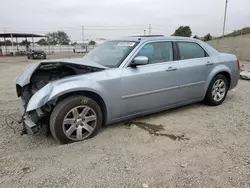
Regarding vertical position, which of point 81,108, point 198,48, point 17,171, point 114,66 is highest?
point 198,48

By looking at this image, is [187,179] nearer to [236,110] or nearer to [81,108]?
[81,108]

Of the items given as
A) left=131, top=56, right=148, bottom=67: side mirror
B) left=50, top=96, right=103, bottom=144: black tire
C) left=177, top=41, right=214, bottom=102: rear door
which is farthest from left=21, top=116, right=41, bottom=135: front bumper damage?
left=177, top=41, right=214, bottom=102: rear door

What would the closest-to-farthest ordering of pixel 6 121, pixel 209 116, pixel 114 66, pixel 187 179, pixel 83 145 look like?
pixel 187 179 → pixel 83 145 → pixel 114 66 → pixel 6 121 → pixel 209 116

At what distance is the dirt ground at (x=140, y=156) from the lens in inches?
90.0

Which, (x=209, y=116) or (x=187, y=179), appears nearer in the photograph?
(x=187, y=179)

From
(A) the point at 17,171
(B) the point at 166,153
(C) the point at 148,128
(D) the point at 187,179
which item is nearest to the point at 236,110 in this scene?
(C) the point at 148,128

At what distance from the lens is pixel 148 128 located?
3.57 metres

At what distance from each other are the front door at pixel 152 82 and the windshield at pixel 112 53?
0.21 m

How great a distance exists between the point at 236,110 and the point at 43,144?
3794 mm

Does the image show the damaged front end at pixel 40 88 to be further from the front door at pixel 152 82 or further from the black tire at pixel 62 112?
the front door at pixel 152 82

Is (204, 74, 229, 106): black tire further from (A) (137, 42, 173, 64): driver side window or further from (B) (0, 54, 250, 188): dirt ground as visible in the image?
(A) (137, 42, 173, 64): driver side window

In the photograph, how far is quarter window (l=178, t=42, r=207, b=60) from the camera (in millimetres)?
4152

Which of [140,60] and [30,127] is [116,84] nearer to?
[140,60]

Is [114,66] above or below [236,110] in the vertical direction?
above
